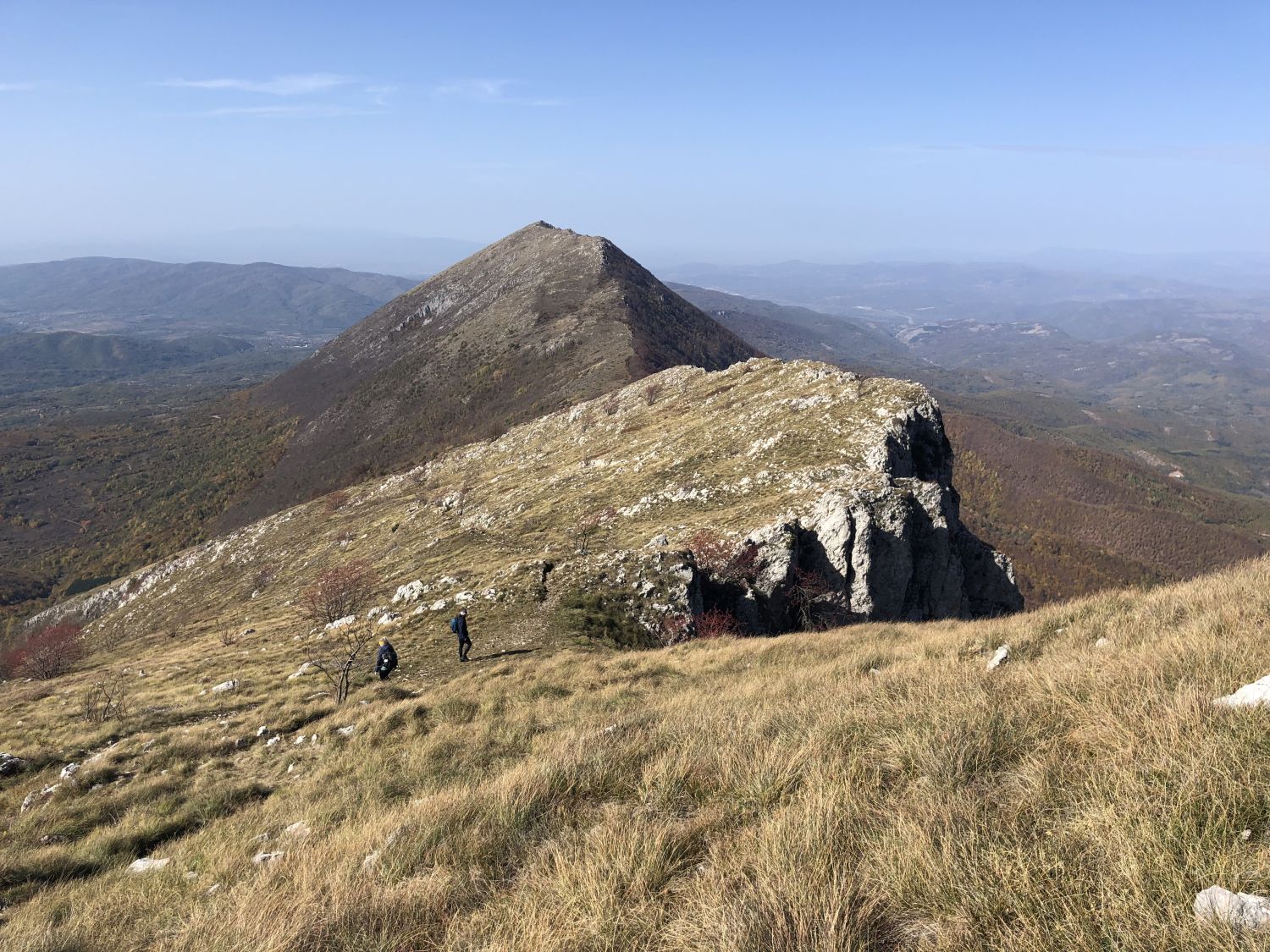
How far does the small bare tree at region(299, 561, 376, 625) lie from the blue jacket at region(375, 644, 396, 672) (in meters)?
10.4

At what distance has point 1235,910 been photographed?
3.34m

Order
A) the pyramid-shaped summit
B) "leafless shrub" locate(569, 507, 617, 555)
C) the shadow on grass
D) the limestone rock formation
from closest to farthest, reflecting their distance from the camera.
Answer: the shadow on grass, the limestone rock formation, "leafless shrub" locate(569, 507, 617, 555), the pyramid-shaped summit

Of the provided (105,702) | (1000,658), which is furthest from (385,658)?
(1000,658)

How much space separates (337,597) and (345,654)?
291 inches

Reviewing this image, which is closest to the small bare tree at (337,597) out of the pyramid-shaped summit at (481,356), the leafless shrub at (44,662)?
the leafless shrub at (44,662)

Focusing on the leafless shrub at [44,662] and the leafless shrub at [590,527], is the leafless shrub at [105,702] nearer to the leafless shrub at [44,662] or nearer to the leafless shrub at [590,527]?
the leafless shrub at [44,662]

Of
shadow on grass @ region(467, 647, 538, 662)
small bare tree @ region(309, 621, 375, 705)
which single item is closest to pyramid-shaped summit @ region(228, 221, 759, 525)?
small bare tree @ region(309, 621, 375, 705)

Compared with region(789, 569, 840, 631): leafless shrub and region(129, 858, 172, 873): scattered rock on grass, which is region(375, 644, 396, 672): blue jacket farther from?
region(789, 569, 840, 631): leafless shrub

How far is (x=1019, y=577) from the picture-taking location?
368ft

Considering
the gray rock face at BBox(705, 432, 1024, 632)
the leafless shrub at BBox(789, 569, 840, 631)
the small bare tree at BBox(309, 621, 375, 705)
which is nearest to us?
the small bare tree at BBox(309, 621, 375, 705)

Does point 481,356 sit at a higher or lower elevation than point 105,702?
higher

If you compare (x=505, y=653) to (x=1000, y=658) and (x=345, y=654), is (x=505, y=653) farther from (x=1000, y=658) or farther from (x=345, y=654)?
(x=1000, y=658)

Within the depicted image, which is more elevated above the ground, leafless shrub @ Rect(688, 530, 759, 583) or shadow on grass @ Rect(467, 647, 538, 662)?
leafless shrub @ Rect(688, 530, 759, 583)

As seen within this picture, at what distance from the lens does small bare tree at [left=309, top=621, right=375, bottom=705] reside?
1672 cm
